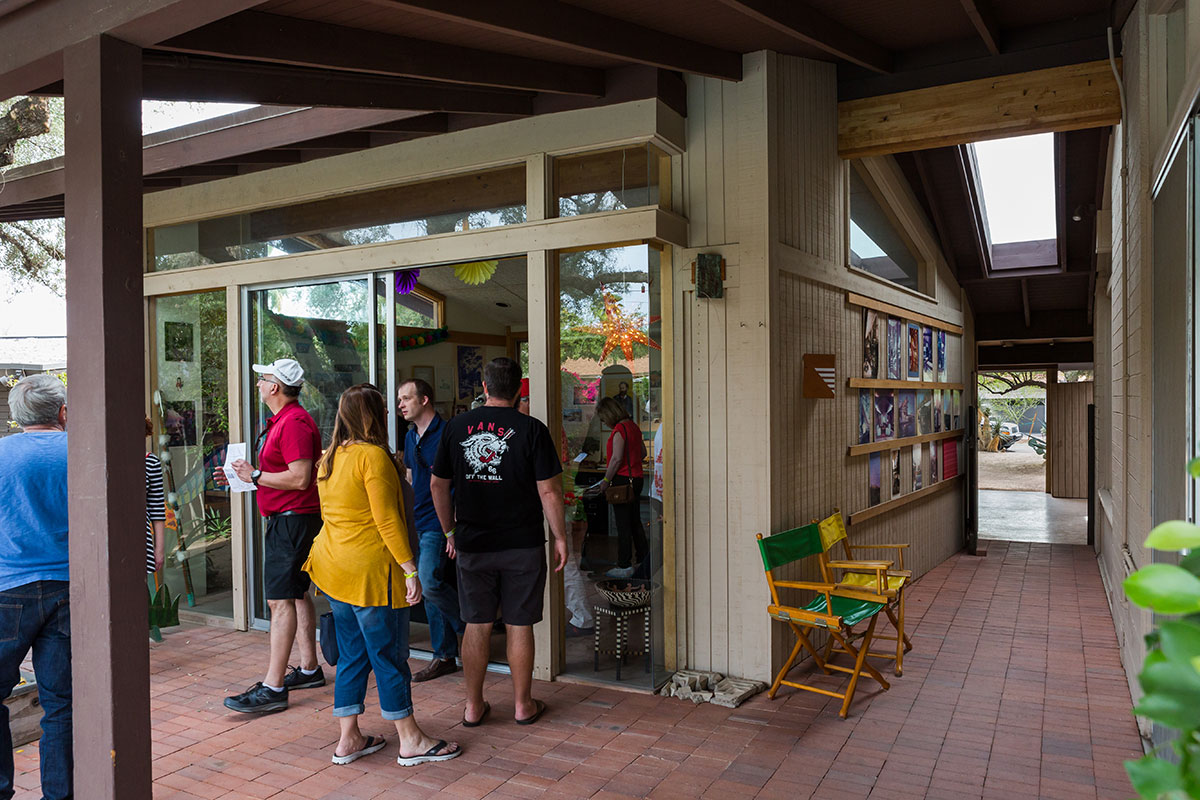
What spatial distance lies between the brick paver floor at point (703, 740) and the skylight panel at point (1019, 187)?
5.02 m

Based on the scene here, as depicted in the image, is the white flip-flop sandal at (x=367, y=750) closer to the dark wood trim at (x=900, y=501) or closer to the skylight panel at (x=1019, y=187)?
the dark wood trim at (x=900, y=501)

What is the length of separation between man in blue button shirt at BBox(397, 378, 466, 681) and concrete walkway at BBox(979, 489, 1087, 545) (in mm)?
8280

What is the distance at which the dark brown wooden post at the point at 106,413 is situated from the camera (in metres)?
2.54

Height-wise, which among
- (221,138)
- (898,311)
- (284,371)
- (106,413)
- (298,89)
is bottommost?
(106,413)

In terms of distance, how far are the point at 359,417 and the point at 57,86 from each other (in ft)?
6.15

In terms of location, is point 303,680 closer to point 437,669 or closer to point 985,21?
point 437,669

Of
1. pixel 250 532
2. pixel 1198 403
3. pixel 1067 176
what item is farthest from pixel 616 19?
pixel 1067 176

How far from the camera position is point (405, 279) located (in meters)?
5.44

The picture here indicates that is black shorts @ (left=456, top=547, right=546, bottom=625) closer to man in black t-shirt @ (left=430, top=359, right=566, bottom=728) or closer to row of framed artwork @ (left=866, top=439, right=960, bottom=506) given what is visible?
man in black t-shirt @ (left=430, top=359, right=566, bottom=728)

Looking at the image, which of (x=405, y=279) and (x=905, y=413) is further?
(x=905, y=413)

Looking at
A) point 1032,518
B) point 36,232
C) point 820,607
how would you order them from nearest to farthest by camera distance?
point 820,607, point 1032,518, point 36,232

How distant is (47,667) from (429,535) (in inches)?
84.0

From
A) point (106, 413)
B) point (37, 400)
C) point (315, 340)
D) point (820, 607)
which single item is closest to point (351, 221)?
point (315, 340)

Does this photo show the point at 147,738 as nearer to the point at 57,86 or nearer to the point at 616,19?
the point at 57,86
